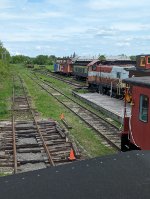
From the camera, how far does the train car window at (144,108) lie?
9828 millimetres

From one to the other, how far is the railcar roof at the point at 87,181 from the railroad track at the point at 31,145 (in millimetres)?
6999

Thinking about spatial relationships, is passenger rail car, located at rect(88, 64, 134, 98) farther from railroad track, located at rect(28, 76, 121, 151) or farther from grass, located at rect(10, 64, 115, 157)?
railroad track, located at rect(28, 76, 121, 151)

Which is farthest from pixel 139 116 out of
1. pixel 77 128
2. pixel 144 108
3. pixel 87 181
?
pixel 77 128

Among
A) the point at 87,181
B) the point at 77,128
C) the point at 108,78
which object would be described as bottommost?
the point at 77,128

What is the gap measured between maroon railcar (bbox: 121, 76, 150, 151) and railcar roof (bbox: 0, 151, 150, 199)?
5.51 m

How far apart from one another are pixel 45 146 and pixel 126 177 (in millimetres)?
9690

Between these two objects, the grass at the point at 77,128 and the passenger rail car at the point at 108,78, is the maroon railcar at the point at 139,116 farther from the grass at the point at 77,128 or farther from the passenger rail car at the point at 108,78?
the passenger rail car at the point at 108,78

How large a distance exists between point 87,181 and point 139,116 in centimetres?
679

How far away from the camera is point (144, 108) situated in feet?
32.9

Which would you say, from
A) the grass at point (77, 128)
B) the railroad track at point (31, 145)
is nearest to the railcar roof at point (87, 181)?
the railroad track at point (31, 145)

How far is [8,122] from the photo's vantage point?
19000 mm

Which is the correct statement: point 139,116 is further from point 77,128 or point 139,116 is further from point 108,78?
point 108,78

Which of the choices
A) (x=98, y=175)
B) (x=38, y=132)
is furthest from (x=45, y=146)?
(x=98, y=175)

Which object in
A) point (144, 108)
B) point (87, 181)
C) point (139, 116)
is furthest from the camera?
point (139, 116)
